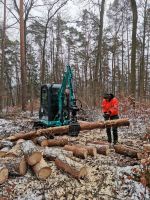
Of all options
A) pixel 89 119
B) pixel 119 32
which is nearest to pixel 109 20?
pixel 119 32

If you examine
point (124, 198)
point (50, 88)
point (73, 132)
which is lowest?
point (124, 198)

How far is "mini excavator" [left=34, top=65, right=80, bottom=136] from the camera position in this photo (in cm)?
1159

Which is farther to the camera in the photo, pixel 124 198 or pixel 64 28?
pixel 64 28

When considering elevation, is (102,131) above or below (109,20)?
below

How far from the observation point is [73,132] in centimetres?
1026

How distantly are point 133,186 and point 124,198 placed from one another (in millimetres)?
412

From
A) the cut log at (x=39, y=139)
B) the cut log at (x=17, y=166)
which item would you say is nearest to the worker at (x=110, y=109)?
the cut log at (x=39, y=139)

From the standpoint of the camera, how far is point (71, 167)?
6.77m

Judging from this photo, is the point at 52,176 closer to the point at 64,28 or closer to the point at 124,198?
the point at 124,198

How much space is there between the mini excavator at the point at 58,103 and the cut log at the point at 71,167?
420 cm

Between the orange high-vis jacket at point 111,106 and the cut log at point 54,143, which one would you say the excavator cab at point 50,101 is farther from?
the cut log at point 54,143

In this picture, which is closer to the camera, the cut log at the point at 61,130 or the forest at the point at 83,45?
the cut log at the point at 61,130

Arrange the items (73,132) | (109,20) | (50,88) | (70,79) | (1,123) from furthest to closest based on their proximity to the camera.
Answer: (109,20) → (1,123) → (50,88) → (70,79) → (73,132)

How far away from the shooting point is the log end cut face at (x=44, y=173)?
6.69 meters
